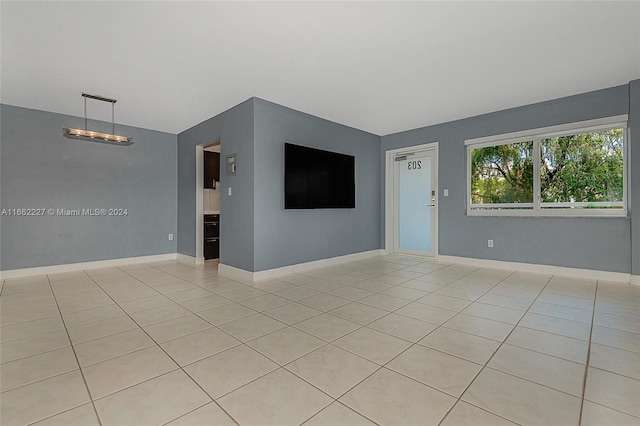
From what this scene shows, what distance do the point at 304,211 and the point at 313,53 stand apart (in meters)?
2.32

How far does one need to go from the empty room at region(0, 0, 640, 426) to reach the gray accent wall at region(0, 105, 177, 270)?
0.10 ft

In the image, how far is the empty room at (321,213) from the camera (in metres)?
1.57

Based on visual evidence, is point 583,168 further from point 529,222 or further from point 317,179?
point 317,179

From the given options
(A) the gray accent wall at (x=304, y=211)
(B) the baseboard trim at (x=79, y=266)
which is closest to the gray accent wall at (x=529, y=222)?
(A) the gray accent wall at (x=304, y=211)

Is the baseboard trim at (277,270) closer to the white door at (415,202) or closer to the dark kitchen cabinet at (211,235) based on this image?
the dark kitchen cabinet at (211,235)

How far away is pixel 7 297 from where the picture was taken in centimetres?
314

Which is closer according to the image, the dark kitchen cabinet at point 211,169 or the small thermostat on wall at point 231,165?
the small thermostat on wall at point 231,165

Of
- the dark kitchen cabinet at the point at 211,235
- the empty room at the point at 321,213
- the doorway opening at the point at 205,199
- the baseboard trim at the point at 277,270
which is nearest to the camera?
the empty room at the point at 321,213

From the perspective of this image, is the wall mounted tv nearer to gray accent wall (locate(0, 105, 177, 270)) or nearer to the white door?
the white door

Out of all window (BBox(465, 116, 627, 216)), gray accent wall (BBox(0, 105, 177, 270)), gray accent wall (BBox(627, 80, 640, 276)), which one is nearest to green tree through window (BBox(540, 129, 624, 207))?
window (BBox(465, 116, 627, 216))

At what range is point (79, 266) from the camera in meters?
4.57

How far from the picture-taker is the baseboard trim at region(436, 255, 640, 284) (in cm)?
362

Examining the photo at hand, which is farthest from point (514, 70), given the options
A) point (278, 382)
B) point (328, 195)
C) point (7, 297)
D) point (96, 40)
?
point (7, 297)

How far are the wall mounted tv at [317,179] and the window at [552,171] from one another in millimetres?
2099
